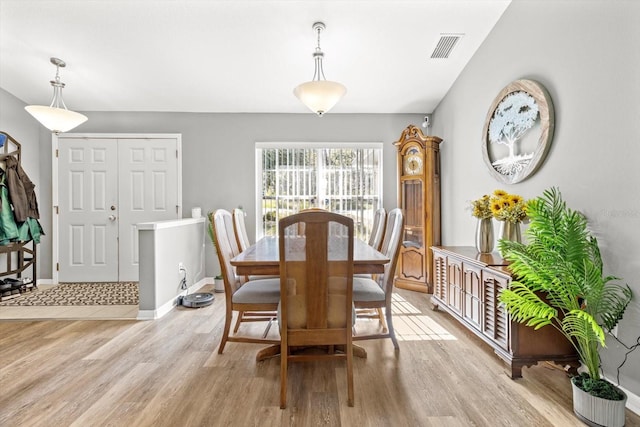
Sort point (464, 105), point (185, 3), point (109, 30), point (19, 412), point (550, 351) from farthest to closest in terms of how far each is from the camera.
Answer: point (464, 105), point (109, 30), point (185, 3), point (550, 351), point (19, 412)

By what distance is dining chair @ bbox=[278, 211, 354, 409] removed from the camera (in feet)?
5.07

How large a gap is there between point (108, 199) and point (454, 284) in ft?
14.9

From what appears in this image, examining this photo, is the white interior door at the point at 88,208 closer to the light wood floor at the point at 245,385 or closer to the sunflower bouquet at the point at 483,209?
the light wood floor at the point at 245,385

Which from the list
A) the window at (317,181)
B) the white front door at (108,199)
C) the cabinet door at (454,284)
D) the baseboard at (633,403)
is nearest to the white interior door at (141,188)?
the white front door at (108,199)

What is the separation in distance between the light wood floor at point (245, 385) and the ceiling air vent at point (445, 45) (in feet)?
9.11

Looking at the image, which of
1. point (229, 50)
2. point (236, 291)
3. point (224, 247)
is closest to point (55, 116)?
point (229, 50)

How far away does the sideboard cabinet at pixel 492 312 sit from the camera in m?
1.92

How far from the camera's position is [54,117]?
314 cm

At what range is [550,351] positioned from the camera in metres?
1.92

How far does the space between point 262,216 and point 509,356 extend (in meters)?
3.40

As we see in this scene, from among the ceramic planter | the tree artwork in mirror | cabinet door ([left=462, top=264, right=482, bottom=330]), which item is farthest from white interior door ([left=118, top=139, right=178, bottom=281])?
the ceramic planter

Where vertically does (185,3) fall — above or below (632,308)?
above

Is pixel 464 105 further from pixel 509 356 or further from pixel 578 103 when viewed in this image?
pixel 509 356

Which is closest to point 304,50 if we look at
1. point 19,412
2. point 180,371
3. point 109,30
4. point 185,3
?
point 185,3
